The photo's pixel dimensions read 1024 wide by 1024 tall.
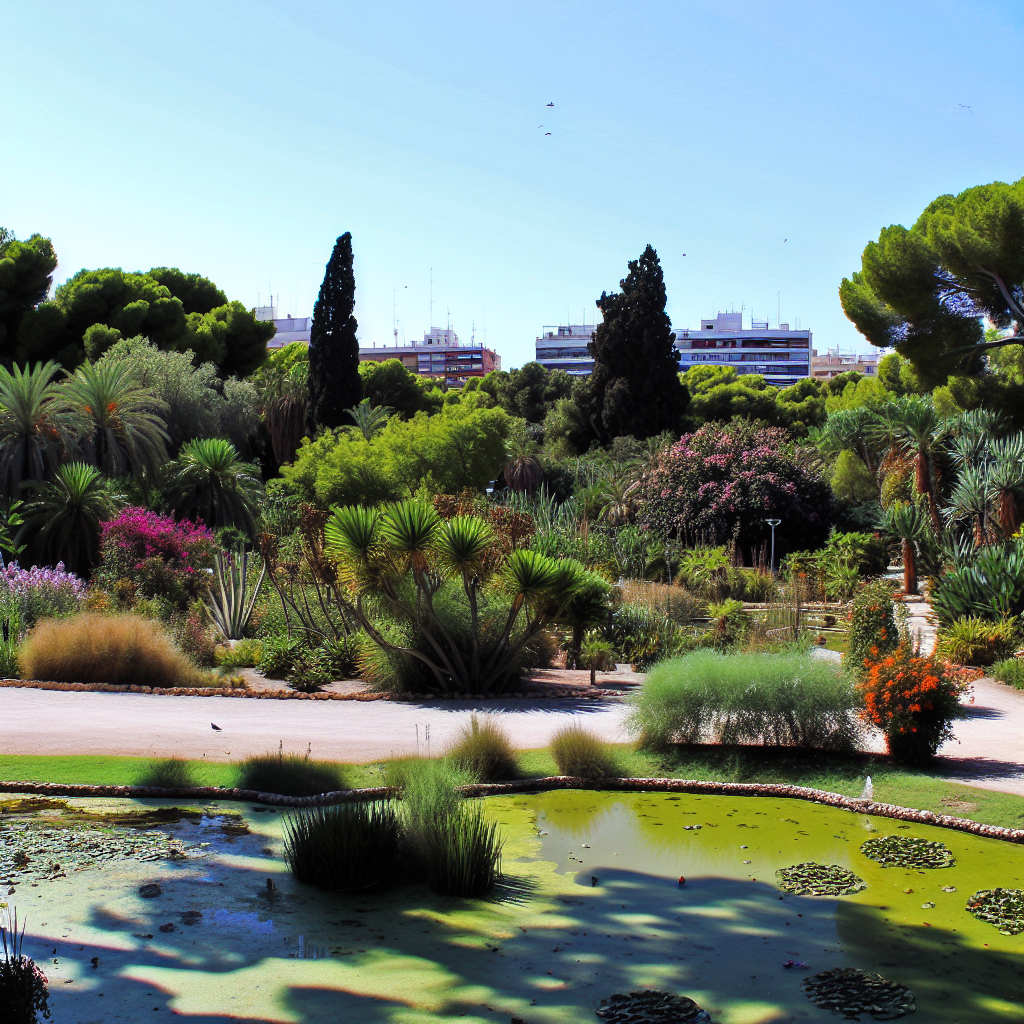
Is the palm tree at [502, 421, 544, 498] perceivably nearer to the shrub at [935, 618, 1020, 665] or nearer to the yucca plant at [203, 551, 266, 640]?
the yucca plant at [203, 551, 266, 640]

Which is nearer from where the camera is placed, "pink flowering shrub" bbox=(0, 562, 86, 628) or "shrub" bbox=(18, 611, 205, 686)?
"shrub" bbox=(18, 611, 205, 686)

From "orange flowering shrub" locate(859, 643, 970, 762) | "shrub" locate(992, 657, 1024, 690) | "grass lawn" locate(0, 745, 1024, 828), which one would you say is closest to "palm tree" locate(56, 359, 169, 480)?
"grass lawn" locate(0, 745, 1024, 828)

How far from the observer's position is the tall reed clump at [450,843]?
545 centimetres

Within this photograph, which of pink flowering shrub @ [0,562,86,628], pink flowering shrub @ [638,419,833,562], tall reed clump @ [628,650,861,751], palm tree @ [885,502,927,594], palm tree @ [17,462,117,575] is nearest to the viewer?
tall reed clump @ [628,650,861,751]

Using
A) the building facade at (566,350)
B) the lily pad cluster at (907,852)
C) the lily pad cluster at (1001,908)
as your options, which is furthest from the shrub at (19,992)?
the building facade at (566,350)

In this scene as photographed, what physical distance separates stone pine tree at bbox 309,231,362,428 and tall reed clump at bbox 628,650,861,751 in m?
29.6

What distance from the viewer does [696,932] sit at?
493 cm

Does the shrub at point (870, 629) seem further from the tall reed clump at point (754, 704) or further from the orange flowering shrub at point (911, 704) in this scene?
the orange flowering shrub at point (911, 704)

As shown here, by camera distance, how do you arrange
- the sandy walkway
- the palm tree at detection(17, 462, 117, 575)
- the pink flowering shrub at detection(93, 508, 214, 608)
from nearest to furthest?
the sandy walkway, the pink flowering shrub at detection(93, 508, 214, 608), the palm tree at detection(17, 462, 117, 575)

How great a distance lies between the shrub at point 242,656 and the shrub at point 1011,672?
8.73 meters

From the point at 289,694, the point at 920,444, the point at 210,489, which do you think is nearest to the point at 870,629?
the point at 289,694

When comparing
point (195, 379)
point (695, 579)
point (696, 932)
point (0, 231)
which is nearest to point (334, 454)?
point (195, 379)

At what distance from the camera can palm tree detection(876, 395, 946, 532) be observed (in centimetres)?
2189

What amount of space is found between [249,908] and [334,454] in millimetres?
21954
